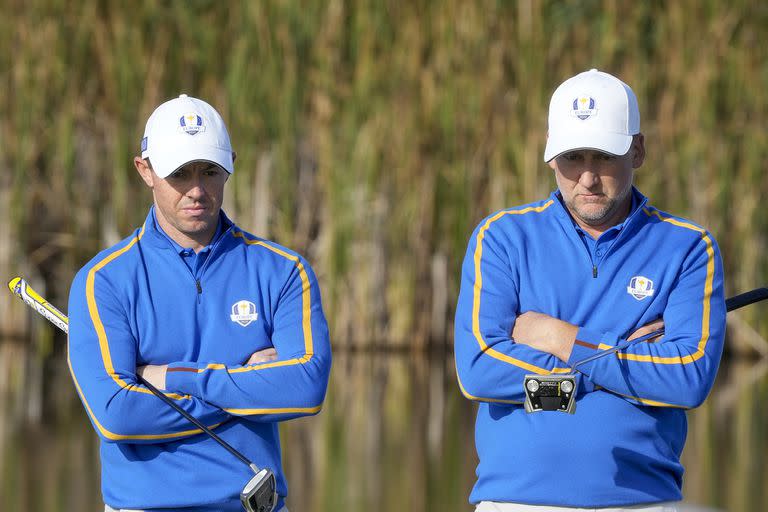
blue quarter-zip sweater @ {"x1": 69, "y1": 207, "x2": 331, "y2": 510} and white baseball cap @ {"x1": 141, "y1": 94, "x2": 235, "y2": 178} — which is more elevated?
white baseball cap @ {"x1": 141, "y1": 94, "x2": 235, "y2": 178}

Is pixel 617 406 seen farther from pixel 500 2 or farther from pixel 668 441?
pixel 500 2

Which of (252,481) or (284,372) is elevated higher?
(284,372)

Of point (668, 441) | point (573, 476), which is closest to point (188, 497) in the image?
point (573, 476)

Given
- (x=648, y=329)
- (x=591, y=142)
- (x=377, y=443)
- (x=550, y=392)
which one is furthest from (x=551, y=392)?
(x=377, y=443)

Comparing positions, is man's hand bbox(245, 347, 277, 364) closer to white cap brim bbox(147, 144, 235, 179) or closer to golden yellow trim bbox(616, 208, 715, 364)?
white cap brim bbox(147, 144, 235, 179)

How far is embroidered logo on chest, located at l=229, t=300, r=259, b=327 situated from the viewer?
106 inches

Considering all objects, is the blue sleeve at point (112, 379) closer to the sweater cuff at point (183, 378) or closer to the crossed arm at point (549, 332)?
the sweater cuff at point (183, 378)

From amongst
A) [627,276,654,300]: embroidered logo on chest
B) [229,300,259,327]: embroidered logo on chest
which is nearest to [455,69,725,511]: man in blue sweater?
[627,276,654,300]: embroidered logo on chest

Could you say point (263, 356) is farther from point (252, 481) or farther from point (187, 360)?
point (252, 481)

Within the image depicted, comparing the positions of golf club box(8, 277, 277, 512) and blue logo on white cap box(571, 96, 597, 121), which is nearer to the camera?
golf club box(8, 277, 277, 512)

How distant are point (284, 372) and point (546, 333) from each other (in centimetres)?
53

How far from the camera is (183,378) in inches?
104

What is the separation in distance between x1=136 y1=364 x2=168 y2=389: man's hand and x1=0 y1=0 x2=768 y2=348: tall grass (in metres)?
5.44

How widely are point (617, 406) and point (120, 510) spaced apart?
976 mm
